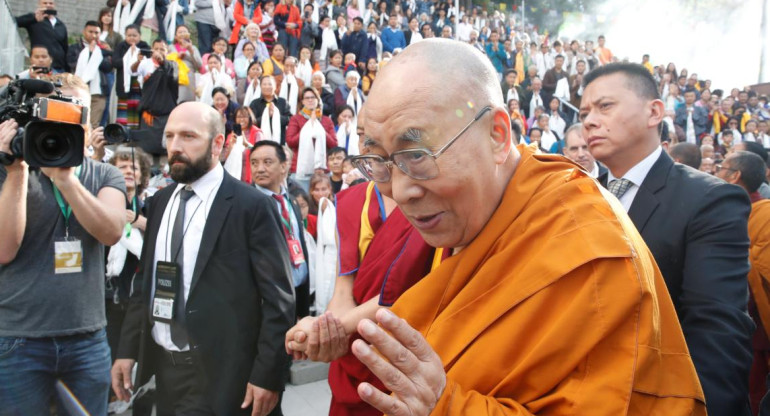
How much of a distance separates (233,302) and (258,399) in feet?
1.46

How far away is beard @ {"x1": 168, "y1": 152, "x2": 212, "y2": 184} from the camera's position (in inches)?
96.7

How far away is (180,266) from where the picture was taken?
2396 millimetres

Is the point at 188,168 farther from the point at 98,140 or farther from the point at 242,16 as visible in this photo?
the point at 242,16

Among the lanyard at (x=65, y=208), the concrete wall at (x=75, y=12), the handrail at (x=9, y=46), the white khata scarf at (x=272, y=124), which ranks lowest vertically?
the lanyard at (x=65, y=208)

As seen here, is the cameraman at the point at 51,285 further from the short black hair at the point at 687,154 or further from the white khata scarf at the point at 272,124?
the white khata scarf at the point at 272,124

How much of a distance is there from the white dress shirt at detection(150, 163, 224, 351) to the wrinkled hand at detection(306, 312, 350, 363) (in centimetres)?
100

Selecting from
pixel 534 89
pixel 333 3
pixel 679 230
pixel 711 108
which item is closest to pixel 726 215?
pixel 679 230

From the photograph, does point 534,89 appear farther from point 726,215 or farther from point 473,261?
point 473,261

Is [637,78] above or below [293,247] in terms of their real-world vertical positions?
above

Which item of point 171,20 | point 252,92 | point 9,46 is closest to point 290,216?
point 252,92

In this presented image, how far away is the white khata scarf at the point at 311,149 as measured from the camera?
711 centimetres

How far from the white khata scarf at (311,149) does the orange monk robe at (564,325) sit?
6.14 meters

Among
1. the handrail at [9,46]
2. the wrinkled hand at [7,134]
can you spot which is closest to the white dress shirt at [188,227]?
the wrinkled hand at [7,134]

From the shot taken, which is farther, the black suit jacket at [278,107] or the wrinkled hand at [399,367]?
the black suit jacket at [278,107]
